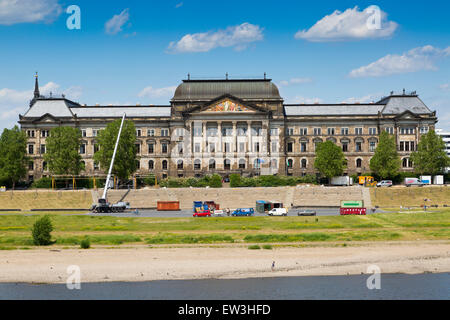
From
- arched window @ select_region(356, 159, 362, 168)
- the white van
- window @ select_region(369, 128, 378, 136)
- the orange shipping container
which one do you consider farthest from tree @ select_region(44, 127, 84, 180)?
window @ select_region(369, 128, 378, 136)

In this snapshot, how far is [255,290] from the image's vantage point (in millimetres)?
47188

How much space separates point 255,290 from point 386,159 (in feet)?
309

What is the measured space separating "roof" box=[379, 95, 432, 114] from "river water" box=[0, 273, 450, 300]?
10431 centimetres

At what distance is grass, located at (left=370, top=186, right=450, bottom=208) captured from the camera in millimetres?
112312

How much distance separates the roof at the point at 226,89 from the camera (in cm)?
14538

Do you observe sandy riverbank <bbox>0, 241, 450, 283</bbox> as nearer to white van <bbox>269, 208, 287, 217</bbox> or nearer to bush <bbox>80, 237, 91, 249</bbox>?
bush <bbox>80, 237, 91, 249</bbox>

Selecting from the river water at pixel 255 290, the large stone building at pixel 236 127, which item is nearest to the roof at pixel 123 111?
the large stone building at pixel 236 127

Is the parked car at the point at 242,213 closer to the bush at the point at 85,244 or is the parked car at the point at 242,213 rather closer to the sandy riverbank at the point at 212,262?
the sandy riverbank at the point at 212,262

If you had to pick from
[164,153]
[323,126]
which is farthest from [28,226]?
[323,126]

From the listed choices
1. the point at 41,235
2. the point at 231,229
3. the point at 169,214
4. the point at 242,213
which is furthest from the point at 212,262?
the point at 169,214

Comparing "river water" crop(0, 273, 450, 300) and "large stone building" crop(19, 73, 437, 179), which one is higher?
"large stone building" crop(19, 73, 437, 179)

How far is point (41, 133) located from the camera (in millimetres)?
150375
